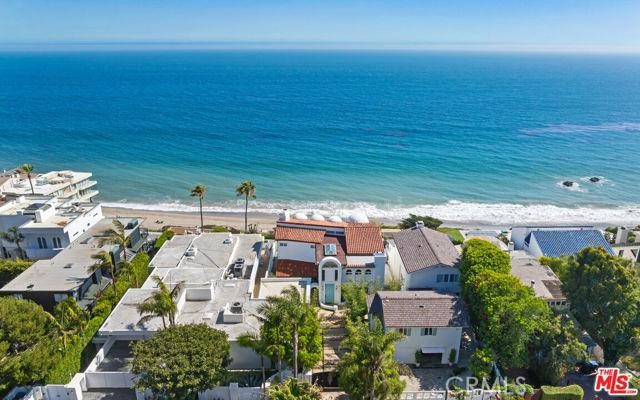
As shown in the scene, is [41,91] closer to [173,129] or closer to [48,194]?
[173,129]

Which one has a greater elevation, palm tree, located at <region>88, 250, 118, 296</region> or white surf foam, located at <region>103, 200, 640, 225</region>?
palm tree, located at <region>88, 250, 118, 296</region>

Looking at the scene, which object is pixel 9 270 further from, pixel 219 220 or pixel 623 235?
pixel 623 235

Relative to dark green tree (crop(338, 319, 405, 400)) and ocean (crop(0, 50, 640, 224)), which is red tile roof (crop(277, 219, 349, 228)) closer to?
dark green tree (crop(338, 319, 405, 400))

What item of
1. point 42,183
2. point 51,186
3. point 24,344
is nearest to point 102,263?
point 24,344

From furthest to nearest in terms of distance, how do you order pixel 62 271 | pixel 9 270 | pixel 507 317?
pixel 9 270 → pixel 62 271 → pixel 507 317

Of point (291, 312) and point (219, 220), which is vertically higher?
point (291, 312)

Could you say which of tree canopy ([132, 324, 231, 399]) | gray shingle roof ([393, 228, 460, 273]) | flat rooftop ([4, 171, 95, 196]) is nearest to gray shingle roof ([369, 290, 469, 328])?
gray shingle roof ([393, 228, 460, 273])

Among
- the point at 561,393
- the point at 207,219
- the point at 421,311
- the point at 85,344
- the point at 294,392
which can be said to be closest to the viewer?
the point at 294,392
